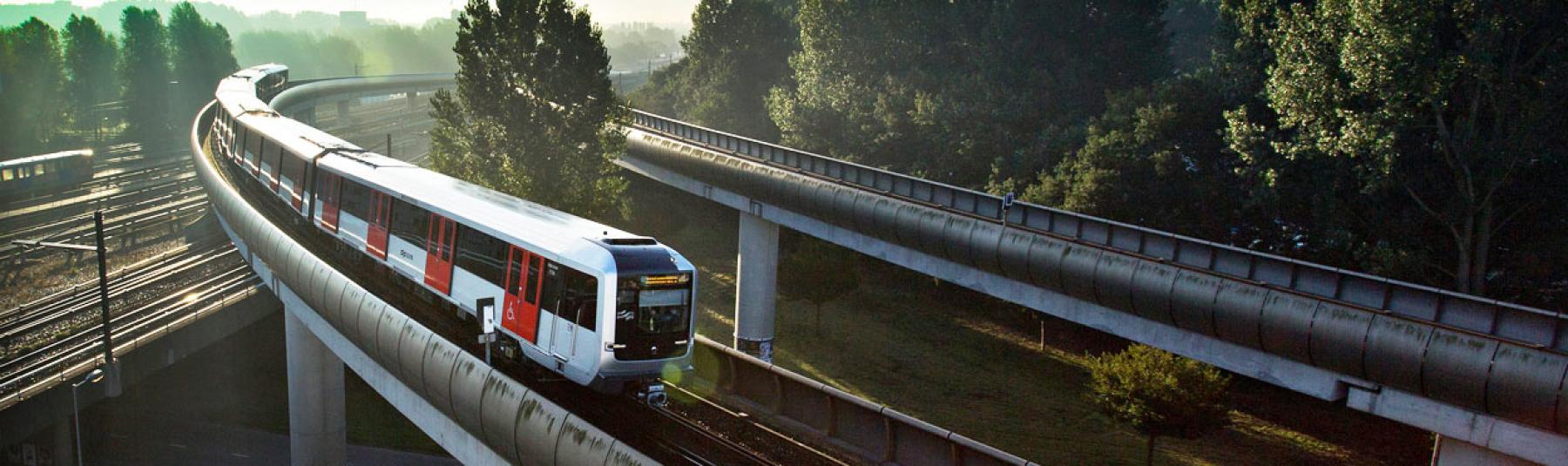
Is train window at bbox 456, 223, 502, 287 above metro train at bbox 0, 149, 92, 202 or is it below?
above

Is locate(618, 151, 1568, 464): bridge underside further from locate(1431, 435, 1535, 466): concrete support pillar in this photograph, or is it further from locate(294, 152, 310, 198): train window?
locate(294, 152, 310, 198): train window

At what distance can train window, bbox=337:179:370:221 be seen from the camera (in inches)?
1054

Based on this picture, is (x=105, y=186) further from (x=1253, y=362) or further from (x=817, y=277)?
(x=1253, y=362)

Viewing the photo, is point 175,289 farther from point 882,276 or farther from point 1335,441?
point 1335,441

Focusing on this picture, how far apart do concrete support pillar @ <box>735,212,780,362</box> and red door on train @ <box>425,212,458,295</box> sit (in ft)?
55.7

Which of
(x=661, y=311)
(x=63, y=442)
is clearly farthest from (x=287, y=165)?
(x=661, y=311)

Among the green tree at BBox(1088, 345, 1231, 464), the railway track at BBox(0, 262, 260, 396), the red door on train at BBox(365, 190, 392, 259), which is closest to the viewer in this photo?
the red door on train at BBox(365, 190, 392, 259)

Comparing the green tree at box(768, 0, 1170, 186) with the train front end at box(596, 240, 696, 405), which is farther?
the green tree at box(768, 0, 1170, 186)

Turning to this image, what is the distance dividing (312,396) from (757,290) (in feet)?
50.5

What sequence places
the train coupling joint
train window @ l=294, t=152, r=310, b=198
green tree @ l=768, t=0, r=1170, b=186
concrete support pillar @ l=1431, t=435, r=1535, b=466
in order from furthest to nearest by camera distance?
1. green tree @ l=768, t=0, r=1170, b=186
2. train window @ l=294, t=152, r=310, b=198
3. the train coupling joint
4. concrete support pillar @ l=1431, t=435, r=1535, b=466

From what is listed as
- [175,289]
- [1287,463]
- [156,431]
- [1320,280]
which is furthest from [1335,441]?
[175,289]

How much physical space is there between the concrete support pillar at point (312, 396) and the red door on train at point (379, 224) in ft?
21.0

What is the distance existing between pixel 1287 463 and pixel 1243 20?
1593 centimetres

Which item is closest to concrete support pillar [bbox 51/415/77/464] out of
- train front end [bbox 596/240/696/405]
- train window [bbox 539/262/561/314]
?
train window [bbox 539/262/561/314]
